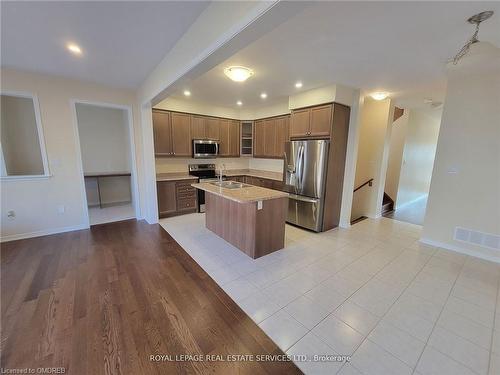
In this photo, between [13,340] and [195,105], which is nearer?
[13,340]

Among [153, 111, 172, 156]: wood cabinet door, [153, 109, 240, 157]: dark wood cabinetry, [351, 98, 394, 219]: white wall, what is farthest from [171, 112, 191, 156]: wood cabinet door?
[351, 98, 394, 219]: white wall

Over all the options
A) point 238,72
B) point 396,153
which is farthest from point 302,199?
point 396,153

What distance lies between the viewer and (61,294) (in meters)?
2.12

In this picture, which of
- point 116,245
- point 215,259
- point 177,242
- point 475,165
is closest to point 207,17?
point 215,259

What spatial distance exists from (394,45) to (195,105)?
4026 millimetres

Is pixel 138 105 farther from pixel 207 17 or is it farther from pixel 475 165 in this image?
pixel 475 165

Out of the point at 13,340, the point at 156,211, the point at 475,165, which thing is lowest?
the point at 13,340

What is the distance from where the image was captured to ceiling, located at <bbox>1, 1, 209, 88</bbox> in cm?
173

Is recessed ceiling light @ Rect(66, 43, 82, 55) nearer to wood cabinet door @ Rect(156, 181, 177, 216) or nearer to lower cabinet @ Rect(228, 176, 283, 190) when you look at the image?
wood cabinet door @ Rect(156, 181, 177, 216)

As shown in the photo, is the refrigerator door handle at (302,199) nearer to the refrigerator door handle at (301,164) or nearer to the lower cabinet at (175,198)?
the refrigerator door handle at (301,164)

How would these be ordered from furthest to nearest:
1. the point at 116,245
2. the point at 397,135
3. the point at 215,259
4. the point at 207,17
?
the point at 397,135, the point at 116,245, the point at 215,259, the point at 207,17

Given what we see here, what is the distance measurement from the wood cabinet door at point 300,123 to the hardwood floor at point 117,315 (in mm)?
2967

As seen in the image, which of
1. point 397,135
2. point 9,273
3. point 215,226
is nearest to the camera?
point 9,273

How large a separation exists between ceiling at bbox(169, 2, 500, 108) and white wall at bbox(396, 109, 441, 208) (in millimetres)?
2093
